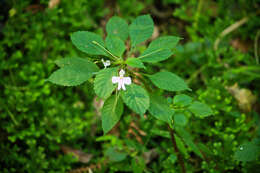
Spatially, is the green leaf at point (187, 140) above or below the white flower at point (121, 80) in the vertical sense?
below

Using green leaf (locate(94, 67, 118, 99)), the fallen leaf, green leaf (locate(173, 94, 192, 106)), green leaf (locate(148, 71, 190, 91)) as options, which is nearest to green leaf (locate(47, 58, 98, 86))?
green leaf (locate(94, 67, 118, 99))

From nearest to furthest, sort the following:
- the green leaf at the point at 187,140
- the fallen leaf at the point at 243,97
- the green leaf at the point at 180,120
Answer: the green leaf at the point at 180,120, the green leaf at the point at 187,140, the fallen leaf at the point at 243,97

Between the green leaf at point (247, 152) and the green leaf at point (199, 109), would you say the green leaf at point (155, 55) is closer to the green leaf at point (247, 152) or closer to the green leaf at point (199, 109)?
the green leaf at point (199, 109)

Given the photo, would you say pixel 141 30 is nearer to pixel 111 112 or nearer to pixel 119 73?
pixel 119 73

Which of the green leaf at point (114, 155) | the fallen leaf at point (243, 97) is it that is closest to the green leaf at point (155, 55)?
the green leaf at point (114, 155)

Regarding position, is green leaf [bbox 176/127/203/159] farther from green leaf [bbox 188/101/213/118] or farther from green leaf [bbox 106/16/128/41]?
green leaf [bbox 106/16/128/41]

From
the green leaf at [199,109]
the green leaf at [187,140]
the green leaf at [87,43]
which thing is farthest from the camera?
the green leaf at [187,140]
